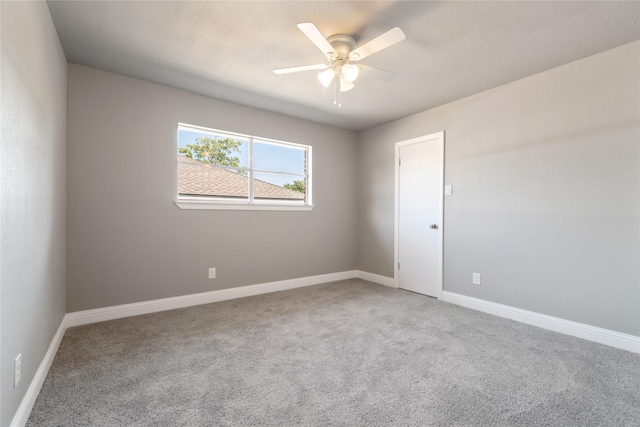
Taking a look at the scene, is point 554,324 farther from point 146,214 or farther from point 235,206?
point 146,214

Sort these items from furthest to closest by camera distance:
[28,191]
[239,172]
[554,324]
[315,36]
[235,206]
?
[239,172] < [235,206] < [554,324] < [315,36] < [28,191]

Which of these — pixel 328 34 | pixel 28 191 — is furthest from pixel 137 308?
pixel 328 34

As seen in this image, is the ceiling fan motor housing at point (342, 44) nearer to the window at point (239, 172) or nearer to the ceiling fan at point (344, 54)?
the ceiling fan at point (344, 54)

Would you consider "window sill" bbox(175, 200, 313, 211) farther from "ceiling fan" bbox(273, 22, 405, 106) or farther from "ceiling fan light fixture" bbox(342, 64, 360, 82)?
"ceiling fan light fixture" bbox(342, 64, 360, 82)

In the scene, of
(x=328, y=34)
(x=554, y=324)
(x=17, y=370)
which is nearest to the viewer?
(x=17, y=370)

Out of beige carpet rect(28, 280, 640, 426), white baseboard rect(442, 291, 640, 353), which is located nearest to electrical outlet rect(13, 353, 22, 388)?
beige carpet rect(28, 280, 640, 426)

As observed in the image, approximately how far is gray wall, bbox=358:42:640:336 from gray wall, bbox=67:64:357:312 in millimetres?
2287

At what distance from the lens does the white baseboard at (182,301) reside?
9.36 feet

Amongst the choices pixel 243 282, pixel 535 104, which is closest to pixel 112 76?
pixel 243 282

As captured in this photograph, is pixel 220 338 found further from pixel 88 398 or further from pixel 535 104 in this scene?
pixel 535 104

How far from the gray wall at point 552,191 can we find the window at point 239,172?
2004 millimetres

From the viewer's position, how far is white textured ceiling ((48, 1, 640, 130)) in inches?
78.7

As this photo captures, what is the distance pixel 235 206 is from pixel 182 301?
1249 mm

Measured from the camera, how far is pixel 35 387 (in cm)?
169
